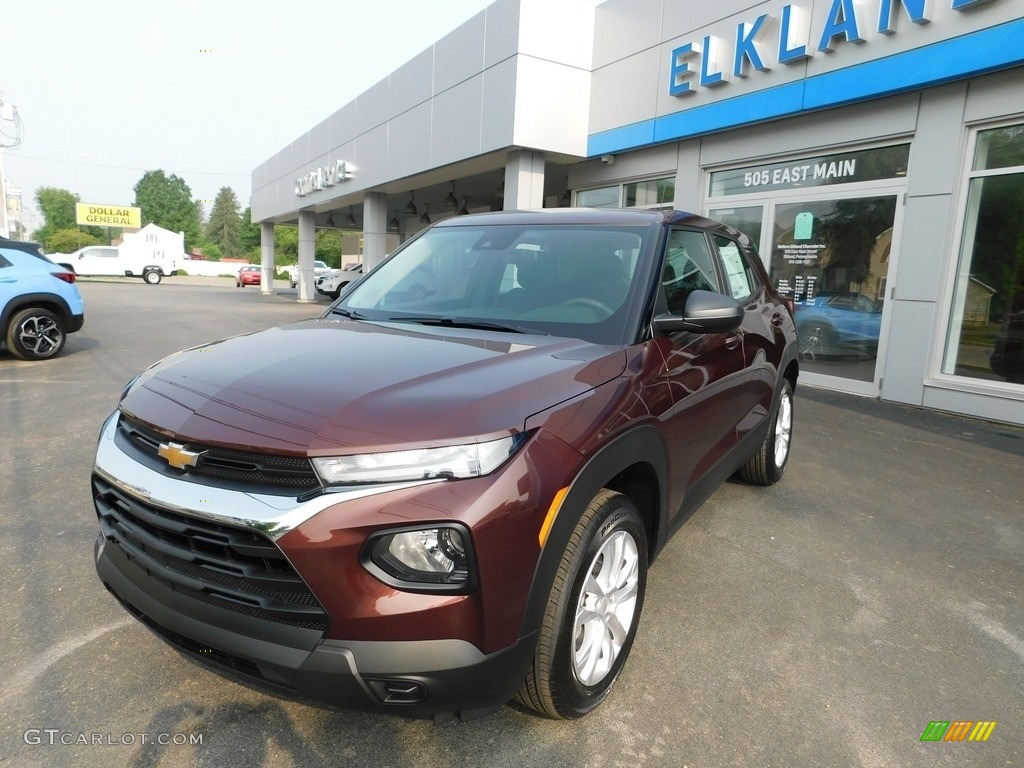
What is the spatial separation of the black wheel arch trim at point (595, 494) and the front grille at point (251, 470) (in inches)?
26.2

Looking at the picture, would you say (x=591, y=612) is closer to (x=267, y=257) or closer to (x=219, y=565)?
(x=219, y=565)

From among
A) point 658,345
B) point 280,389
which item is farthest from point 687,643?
point 280,389

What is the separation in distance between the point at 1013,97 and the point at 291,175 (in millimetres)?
24171

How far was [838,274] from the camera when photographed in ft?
28.2

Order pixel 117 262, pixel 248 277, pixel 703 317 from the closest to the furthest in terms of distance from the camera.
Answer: pixel 703 317 → pixel 117 262 → pixel 248 277

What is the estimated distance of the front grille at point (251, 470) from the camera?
1.67 meters

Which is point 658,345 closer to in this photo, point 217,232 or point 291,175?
point 291,175

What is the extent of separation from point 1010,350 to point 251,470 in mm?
8164

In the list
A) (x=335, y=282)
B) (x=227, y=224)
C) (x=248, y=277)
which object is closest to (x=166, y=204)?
(x=227, y=224)

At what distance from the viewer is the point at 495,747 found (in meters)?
2.07

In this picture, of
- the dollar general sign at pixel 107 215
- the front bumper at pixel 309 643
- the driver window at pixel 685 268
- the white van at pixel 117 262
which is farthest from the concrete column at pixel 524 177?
the dollar general sign at pixel 107 215

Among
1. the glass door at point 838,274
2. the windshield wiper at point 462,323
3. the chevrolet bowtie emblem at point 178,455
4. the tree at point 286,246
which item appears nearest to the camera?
the chevrolet bowtie emblem at point 178,455

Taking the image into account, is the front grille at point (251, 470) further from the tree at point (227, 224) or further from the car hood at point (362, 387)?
the tree at point (227, 224)

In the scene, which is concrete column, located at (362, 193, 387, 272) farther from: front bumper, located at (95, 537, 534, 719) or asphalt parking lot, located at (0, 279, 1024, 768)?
front bumper, located at (95, 537, 534, 719)
